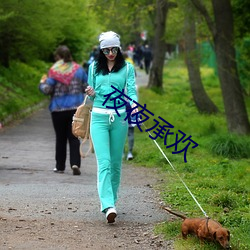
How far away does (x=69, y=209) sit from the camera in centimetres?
810

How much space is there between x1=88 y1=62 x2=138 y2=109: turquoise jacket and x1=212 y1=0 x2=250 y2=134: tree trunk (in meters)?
8.52

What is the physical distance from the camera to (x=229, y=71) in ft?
53.0

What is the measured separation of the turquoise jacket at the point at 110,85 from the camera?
750 centimetres

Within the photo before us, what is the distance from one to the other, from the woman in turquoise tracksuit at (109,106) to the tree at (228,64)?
8514mm

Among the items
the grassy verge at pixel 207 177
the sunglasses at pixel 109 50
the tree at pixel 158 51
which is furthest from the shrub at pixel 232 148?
the tree at pixel 158 51

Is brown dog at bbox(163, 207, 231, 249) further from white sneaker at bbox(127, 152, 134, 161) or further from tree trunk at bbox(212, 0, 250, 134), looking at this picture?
tree trunk at bbox(212, 0, 250, 134)

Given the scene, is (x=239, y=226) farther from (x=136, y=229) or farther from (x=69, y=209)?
(x=69, y=209)

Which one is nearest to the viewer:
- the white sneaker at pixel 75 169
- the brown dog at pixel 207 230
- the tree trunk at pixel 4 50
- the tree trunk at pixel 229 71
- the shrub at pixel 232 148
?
the brown dog at pixel 207 230

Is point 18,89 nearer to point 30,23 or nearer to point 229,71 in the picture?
point 30,23

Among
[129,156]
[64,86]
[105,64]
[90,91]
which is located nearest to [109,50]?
[105,64]

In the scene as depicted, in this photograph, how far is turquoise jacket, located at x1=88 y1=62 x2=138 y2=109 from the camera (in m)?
7.50

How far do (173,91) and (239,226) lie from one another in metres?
28.0

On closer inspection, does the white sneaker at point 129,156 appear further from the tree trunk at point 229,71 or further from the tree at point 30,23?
the tree at point 30,23

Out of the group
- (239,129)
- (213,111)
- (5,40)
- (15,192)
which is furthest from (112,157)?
(213,111)
